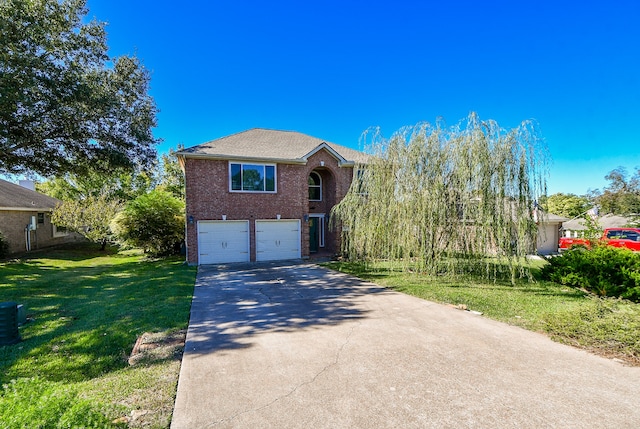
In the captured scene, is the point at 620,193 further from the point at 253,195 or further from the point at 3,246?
the point at 3,246

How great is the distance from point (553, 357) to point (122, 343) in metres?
6.27

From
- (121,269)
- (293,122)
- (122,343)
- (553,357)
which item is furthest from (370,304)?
(293,122)

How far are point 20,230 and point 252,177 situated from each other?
15.7m

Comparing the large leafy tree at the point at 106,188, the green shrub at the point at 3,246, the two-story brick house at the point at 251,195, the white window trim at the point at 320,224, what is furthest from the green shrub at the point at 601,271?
the large leafy tree at the point at 106,188

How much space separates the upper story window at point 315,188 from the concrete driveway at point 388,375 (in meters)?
11.0

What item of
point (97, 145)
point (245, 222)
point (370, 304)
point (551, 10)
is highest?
point (551, 10)

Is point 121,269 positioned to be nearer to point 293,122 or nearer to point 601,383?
point 293,122

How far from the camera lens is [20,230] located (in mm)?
17969

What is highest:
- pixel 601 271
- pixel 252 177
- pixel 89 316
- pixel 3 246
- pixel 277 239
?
pixel 252 177

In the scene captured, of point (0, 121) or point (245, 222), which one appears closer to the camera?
point (0, 121)

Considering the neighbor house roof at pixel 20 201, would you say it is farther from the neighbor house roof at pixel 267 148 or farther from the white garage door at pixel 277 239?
the white garage door at pixel 277 239

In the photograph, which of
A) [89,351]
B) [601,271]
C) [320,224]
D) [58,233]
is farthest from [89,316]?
[58,233]

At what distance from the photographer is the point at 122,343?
4.59 meters

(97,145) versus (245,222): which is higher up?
(97,145)
